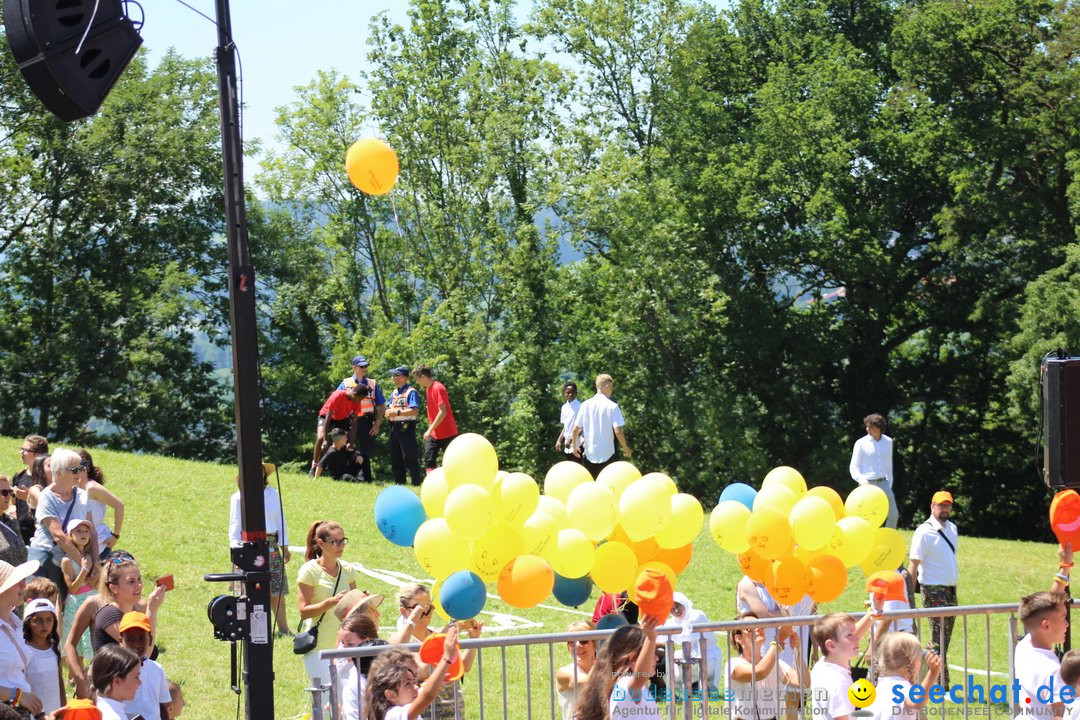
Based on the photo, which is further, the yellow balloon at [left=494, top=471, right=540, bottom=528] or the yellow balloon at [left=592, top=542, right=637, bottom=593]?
the yellow balloon at [left=592, top=542, right=637, bottom=593]

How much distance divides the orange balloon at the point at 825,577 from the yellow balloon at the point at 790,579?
0.05 m

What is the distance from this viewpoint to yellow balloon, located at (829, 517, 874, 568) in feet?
27.6

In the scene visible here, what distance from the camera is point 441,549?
7469 mm

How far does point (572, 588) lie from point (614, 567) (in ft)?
1.40

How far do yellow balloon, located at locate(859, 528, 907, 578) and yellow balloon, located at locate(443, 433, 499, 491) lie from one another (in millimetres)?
2702

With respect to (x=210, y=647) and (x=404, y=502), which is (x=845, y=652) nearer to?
(x=404, y=502)

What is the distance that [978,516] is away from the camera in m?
34.9

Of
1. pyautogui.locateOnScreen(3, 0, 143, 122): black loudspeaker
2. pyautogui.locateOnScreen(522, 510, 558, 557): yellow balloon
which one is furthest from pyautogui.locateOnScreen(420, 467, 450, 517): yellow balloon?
pyautogui.locateOnScreen(3, 0, 143, 122): black loudspeaker

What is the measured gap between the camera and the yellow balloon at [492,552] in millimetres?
7508

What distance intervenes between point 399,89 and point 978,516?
20.3 metres

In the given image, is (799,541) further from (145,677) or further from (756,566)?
(145,677)

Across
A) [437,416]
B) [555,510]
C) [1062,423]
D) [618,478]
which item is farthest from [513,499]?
[437,416]

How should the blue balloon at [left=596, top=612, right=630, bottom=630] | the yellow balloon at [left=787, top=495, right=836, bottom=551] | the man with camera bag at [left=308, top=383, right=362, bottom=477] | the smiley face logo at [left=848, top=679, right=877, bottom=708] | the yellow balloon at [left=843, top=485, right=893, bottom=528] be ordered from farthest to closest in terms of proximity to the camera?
the man with camera bag at [left=308, top=383, right=362, bottom=477], the yellow balloon at [left=843, top=485, right=893, bottom=528], the yellow balloon at [left=787, top=495, right=836, bottom=551], the blue balloon at [left=596, top=612, right=630, bottom=630], the smiley face logo at [left=848, top=679, right=877, bottom=708]

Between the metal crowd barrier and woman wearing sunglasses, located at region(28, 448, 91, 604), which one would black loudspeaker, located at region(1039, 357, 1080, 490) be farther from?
woman wearing sunglasses, located at region(28, 448, 91, 604)
